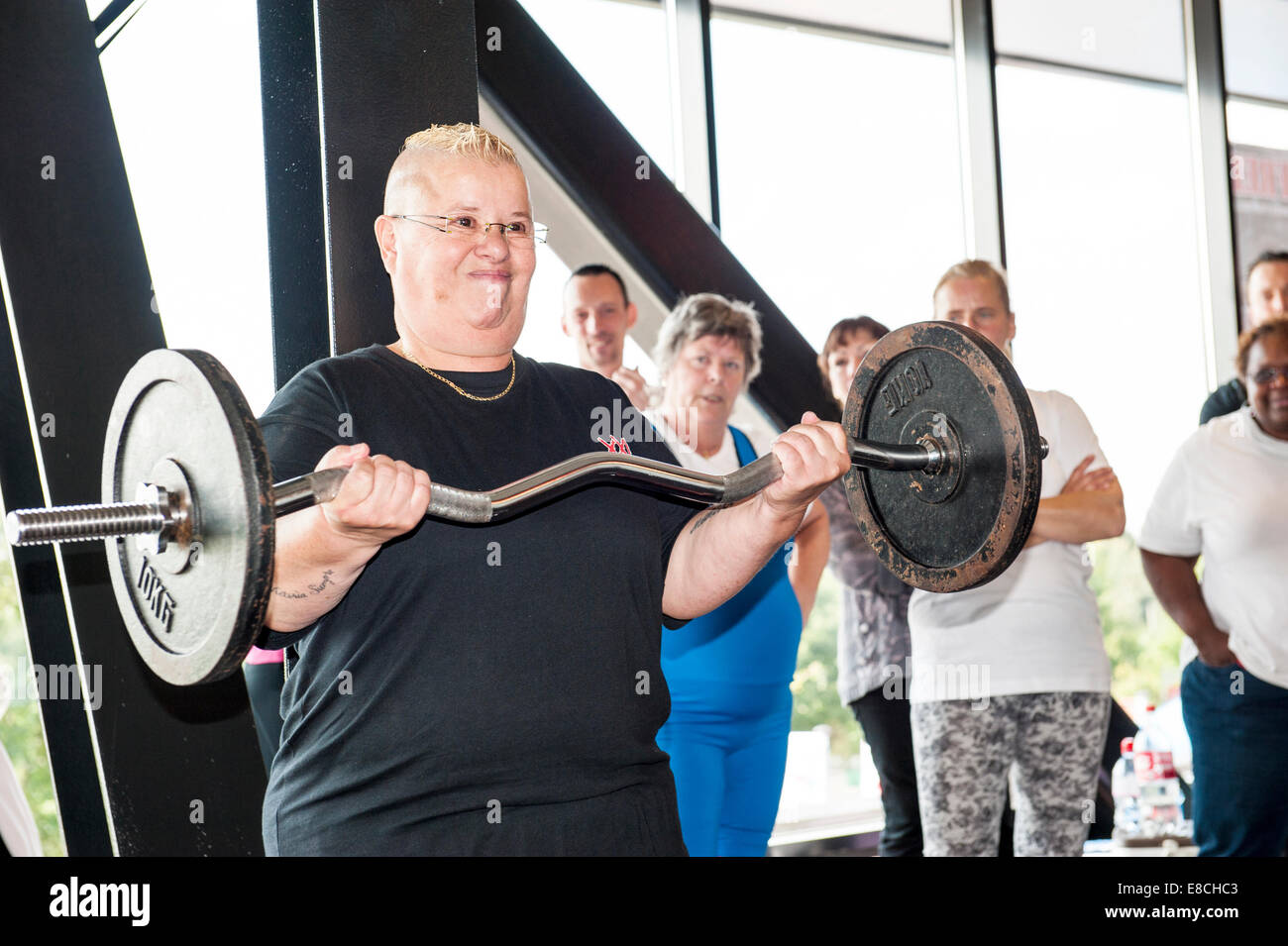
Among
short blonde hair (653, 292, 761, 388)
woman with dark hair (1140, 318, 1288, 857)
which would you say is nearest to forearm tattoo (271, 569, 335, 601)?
short blonde hair (653, 292, 761, 388)

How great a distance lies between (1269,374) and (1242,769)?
0.81 meters

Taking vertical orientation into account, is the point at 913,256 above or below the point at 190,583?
above

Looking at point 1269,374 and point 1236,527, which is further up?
point 1269,374

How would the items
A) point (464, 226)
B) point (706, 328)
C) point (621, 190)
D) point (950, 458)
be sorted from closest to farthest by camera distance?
1. point (464, 226)
2. point (950, 458)
3. point (706, 328)
4. point (621, 190)

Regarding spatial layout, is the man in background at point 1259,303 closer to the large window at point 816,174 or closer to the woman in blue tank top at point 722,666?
the large window at point 816,174

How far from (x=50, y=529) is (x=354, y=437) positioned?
29 centimetres

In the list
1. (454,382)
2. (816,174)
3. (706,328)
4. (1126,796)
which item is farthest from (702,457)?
(1126,796)

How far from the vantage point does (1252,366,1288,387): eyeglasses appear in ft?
7.93

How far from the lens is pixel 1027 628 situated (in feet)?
7.23

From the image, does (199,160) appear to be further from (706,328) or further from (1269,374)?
(1269,374)
